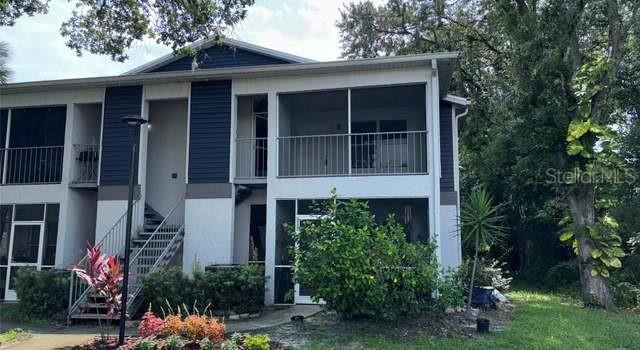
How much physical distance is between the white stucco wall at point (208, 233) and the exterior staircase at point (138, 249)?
0.38m

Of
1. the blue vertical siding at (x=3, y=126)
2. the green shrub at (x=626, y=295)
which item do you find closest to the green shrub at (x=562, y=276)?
the green shrub at (x=626, y=295)

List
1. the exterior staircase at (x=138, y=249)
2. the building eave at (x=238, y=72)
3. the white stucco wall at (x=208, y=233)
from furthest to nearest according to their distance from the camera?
1. the white stucco wall at (x=208, y=233)
2. the building eave at (x=238, y=72)
3. the exterior staircase at (x=138, y=249)

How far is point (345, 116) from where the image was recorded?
48.9 ft

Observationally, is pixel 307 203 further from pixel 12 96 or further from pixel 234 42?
pixel 12 96

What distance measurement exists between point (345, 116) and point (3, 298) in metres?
10.8

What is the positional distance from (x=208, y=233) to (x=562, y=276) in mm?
13447

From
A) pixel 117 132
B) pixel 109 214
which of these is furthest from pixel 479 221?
pixel 117 132

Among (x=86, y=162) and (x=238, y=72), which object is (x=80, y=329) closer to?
(x=86, y=162)

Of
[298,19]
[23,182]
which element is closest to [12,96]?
[23,182]

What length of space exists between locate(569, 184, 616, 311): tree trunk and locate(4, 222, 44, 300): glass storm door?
15.0 metres

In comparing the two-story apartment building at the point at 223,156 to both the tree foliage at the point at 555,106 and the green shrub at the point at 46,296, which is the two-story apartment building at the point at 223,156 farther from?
the tree foliage at the point at 555,106

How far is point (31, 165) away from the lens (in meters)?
14.5

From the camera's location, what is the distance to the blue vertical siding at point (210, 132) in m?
13.0

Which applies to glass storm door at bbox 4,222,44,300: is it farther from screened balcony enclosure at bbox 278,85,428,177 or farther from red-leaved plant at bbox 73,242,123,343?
screened balcony enclosure at bbox 278,85,428,177
